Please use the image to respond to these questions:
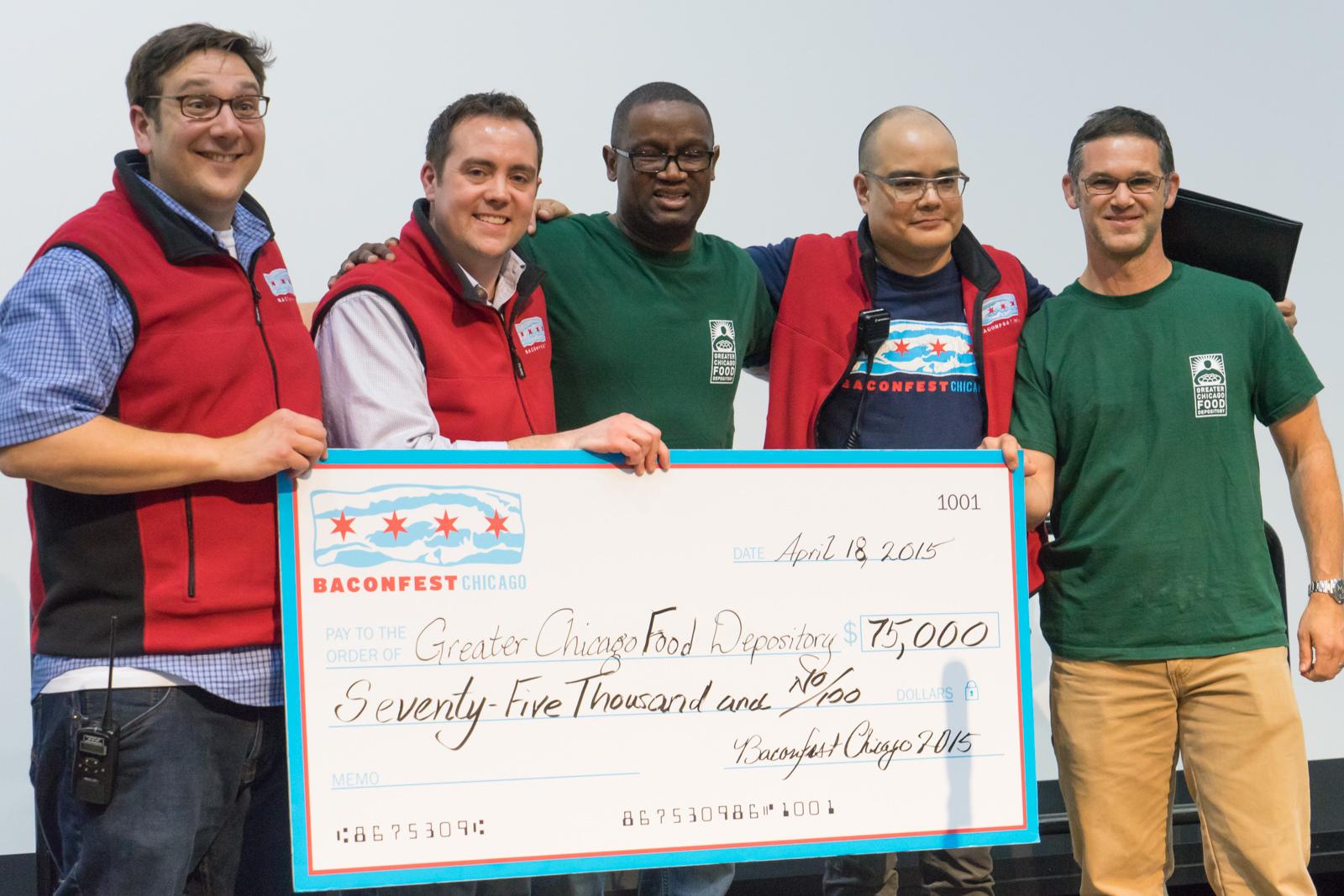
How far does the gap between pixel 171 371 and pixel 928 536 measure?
3.90 feet

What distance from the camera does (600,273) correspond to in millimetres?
2287

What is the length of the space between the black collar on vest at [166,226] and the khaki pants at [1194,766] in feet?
5.41

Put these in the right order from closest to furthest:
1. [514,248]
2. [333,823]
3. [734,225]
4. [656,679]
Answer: [333,823] → [656,679] → [514,248] → [734,225]

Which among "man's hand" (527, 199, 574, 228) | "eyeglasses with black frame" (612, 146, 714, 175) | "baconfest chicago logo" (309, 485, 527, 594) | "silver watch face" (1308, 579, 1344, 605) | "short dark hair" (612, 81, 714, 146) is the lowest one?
"silver watch face" (1308, 579, 1344, 605)

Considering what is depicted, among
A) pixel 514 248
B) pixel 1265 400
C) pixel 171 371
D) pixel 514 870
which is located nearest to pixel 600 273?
pixel 514 248

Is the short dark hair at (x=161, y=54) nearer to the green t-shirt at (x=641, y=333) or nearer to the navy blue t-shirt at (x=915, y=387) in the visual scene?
the green t-shirt at (x=641, y=333)

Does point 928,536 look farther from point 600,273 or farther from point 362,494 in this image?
point 362,494

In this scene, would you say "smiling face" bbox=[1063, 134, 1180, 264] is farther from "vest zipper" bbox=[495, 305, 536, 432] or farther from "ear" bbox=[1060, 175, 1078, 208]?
"vest zipper" bbox=[495, 305, 536, 432]

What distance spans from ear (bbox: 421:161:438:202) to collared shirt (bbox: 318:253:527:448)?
0.26 metres

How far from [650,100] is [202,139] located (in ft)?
2.88

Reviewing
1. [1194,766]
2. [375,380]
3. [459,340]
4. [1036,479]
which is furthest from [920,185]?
[1194,766]

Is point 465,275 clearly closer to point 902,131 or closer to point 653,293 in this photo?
point 653,293

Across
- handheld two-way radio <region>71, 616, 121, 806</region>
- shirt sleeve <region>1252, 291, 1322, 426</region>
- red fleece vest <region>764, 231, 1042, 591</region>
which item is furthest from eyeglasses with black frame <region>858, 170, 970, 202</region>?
handheld two-way radio <region>71, 616, 121, 806</region>

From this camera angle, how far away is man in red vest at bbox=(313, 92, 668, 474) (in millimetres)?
1877
